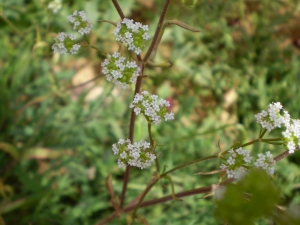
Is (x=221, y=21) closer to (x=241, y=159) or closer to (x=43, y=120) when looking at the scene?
(x=43, y=120)

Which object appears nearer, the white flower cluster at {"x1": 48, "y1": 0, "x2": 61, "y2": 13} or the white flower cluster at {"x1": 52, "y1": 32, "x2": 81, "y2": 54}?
the white flower cluster at {"x1": 52, "y1": 32, "x2": 81, "y2": 54}

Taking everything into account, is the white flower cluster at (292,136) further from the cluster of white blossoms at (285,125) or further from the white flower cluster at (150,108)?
the white flower cluster at (150,108)

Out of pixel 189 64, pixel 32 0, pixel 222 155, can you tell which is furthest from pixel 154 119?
pixel 32 0

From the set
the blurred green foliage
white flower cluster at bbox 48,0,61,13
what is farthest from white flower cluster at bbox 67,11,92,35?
white flower cluster at bbox 48,0,61,13

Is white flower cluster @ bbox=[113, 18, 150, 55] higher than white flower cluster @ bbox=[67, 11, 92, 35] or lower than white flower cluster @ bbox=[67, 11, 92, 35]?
lower

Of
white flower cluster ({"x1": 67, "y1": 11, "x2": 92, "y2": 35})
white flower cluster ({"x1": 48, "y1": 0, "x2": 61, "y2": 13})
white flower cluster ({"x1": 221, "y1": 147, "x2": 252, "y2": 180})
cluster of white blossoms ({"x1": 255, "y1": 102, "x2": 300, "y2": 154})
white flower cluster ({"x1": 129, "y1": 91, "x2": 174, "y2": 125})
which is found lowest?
white flower cluster ({"x1": 221, "y1": 147, "x2": 252, "y2": 180})

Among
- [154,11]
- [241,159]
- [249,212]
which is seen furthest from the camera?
[154,11]

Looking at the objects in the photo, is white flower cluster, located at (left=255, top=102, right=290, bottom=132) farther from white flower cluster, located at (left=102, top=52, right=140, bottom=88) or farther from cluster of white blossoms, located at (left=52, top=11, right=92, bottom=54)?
cluster of white blossoms, located at (left=52, top=11, right=92, bottom=54)

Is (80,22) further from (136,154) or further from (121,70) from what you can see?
(136,154)
